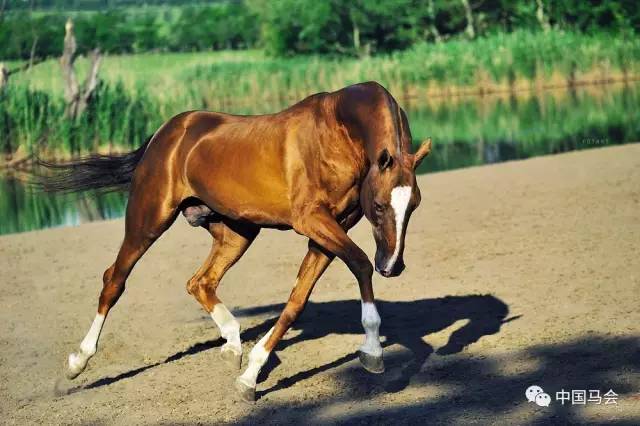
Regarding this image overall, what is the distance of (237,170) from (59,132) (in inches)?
661

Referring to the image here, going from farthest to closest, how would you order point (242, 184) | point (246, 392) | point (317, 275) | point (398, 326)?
point (398, 326) → point (242, 184) → point (317, 275) → point (246, 392)

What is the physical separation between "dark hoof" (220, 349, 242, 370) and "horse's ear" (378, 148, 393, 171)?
2.07 meters

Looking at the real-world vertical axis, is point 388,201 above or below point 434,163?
above

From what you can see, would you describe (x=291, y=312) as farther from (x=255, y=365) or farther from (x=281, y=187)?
(x=281, y=187)

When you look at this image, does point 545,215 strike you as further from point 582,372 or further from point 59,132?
point 59,132

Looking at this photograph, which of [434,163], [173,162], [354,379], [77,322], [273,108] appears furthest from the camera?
[273,108]

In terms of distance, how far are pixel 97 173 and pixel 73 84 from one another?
1655cm

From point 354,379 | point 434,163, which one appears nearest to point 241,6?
point 434,163

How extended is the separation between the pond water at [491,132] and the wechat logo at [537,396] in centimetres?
812

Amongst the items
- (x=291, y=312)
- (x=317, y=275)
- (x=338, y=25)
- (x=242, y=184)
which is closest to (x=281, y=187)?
(x=242, y=184)

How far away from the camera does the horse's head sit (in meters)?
5.59

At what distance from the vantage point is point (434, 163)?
19.7 meters

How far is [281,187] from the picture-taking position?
6.54 m

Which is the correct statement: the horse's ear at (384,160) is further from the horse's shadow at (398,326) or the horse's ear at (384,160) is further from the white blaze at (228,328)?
the white blaze at (228,328)
